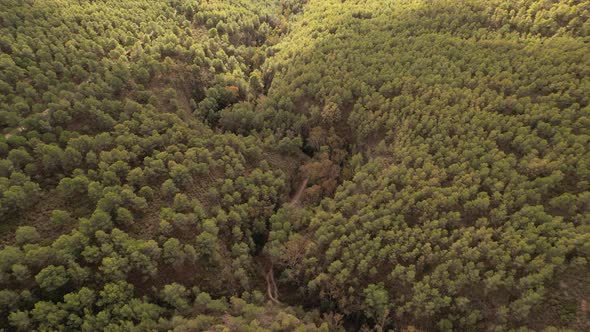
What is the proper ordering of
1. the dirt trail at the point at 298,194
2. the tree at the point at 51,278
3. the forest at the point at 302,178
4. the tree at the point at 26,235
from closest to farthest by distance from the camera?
1. the tree at the point at 51,278
2. the tree at the point at 26,235
3. the forest at the point at 302,178
4. the dirt trail at the point at 298,194

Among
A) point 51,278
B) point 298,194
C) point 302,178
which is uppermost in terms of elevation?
point 302,178

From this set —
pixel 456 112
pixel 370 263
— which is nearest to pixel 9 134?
pixel 370 263

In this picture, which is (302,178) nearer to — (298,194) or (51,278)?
(298,194)

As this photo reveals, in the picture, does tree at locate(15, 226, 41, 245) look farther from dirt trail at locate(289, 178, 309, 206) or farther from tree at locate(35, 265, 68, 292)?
dirt trail at locate(289, 178, 309, 206)

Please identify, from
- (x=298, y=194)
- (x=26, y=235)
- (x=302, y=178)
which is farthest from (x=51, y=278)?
(x=302, y=178)

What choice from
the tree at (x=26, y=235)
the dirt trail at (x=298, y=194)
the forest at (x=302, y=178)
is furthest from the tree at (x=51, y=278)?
the dirt trail at (x=298, y=194)

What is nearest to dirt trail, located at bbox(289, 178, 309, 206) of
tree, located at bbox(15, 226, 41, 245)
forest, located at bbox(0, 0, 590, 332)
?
forest, located at bbox(0, 0, 590, 332)

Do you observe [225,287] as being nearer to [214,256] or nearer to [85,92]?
[214,256]

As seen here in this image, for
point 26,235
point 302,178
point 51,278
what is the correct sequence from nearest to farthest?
1. point 51,278
2. point 26,235
3. point 302,178

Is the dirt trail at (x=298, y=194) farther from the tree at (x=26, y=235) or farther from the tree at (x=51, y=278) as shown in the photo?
the tree at (x=26, y=235)
